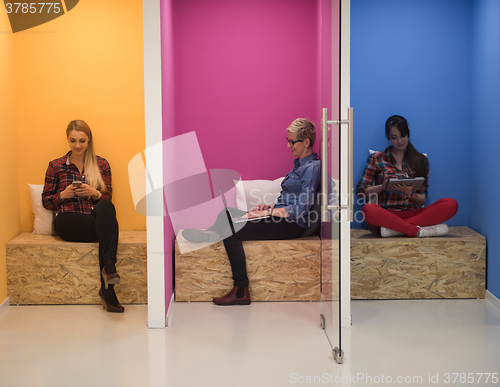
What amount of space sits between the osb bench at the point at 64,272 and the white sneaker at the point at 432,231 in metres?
2.00

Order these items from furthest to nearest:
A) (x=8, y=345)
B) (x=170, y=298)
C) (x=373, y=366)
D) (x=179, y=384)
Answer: (x=170, y=298)
(x=8, y=345)
(x=373, y=366)
(x=179, y=384)

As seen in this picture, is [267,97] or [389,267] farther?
[267,97]

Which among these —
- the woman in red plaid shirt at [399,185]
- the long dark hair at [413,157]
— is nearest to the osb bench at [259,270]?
the woman in red plaid shirt at [399,185]

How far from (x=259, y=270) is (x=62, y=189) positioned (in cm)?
160

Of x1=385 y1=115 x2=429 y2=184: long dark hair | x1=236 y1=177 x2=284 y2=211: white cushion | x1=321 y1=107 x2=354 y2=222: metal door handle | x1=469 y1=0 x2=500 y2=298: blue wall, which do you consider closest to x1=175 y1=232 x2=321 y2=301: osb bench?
x1=236 y1=177 x2=284 y2=211: white cushion

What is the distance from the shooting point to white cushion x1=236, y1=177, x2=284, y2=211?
152 inches

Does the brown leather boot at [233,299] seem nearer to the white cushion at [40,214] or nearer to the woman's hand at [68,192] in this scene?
the woman's hand at [68,192]

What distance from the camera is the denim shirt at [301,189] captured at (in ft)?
11.1

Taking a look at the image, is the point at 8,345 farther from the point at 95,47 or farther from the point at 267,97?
the point at 267,97

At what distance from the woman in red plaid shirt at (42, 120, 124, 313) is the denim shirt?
1.24 metres

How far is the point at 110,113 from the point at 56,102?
43 cm

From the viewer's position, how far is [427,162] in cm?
386

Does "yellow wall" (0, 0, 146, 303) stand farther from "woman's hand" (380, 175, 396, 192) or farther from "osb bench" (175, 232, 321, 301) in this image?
"woman's hand" (380, 175, 396, 192)

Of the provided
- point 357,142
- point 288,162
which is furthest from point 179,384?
point 357,142
